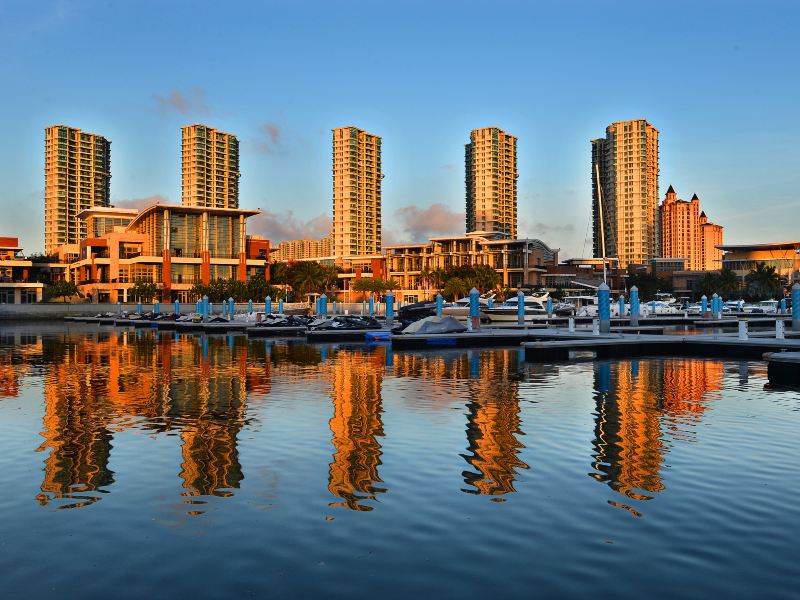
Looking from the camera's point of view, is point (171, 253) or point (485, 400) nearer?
point (485, 400)

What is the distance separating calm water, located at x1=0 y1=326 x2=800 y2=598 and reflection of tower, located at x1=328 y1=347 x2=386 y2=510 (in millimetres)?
71

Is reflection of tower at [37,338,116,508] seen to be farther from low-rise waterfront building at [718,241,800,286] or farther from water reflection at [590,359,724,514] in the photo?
low-rise waterfront building at [718,241,800,286]

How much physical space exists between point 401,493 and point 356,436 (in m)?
4.60

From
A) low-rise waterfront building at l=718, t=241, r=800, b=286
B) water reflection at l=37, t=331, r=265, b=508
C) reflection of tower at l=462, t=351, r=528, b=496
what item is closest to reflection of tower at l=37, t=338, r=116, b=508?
water reflection at l=37, t=331, r=265, b=508

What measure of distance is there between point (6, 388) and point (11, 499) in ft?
53.5

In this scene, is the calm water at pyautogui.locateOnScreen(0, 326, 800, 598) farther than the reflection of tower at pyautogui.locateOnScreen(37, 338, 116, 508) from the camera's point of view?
No

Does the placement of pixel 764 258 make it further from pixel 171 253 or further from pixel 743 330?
pixel 743 330

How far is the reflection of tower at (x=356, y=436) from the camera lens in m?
11.3

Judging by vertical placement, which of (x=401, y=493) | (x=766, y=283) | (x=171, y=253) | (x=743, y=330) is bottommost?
(x=401, y=493)

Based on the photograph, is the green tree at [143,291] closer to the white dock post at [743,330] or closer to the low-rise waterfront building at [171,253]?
the low-rise waterfront building at [171,253]

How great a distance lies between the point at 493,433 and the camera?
1580 centimetres

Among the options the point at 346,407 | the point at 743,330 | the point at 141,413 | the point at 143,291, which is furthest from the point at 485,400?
the point at 143,291

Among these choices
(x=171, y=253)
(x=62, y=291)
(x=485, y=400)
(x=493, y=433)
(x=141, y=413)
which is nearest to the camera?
(x=493, y=433)

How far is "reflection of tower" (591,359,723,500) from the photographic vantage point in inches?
480
